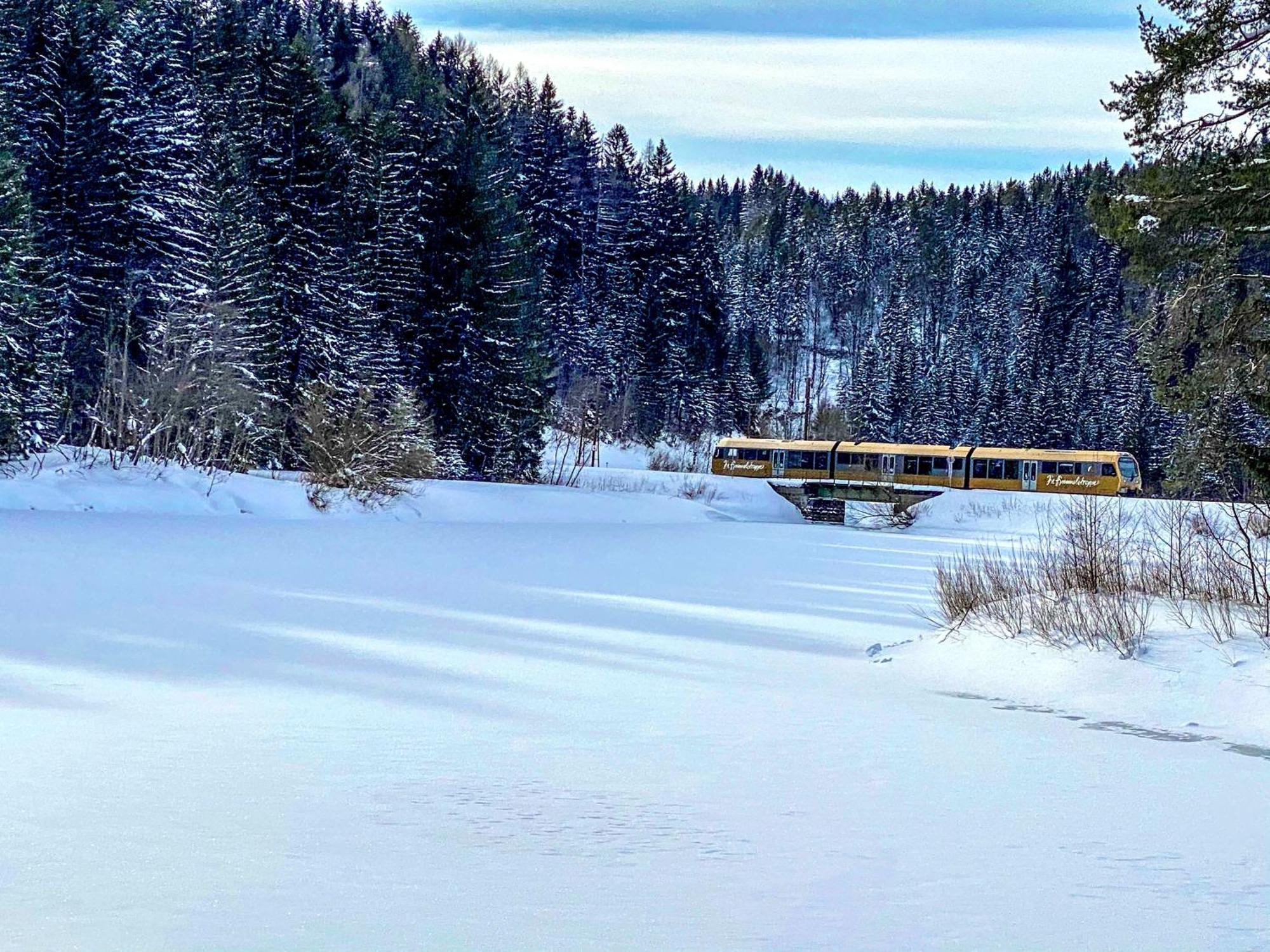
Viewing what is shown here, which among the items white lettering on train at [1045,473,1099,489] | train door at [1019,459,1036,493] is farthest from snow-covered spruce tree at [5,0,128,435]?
white lettering on train at [1045,473,1099,489]

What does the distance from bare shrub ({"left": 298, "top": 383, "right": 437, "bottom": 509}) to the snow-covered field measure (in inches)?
536

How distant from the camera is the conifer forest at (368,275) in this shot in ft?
111

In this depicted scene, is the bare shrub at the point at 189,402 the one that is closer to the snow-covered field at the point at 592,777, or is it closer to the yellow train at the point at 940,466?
the snow-covered field at the point at 592,777

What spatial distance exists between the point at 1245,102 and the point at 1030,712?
988cm

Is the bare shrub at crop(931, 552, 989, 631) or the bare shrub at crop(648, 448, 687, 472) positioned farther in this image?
the bare shrub at crop(648, 448, 687, 472)

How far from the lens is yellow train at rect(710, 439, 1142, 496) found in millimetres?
49469

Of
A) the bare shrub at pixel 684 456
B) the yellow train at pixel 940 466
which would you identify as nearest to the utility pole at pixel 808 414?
the bare shrub at pixel 684 456

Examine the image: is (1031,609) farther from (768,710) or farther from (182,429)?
(182,429)

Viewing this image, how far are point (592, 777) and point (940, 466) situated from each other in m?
46.0

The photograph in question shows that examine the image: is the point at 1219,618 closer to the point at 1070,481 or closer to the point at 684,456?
the point at 1070,481

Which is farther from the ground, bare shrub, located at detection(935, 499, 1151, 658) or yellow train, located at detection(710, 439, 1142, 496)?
yellow train, located at detection(710, 439, 1142, 496)

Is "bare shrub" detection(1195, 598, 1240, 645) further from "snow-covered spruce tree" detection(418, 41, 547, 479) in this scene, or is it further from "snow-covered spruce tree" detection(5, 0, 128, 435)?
"snow-covered spruce tree" detection(418, 41, 547, 479)

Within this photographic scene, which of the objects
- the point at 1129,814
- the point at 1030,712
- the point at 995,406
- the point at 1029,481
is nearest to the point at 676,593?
the point at 1030,712

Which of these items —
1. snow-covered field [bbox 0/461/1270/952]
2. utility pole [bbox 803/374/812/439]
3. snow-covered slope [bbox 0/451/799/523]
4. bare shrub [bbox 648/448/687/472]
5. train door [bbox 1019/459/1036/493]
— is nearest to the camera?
snow-covered field [bbox 0/461/1270/952]
